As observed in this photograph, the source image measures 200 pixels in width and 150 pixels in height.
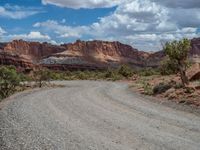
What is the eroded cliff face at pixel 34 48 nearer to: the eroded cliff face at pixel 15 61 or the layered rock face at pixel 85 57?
the layered rock face at pixel 85 57

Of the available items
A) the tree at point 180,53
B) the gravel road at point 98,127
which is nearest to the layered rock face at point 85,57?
the tree at point 180,53

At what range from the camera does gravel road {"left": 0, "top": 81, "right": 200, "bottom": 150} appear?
12.8 meters

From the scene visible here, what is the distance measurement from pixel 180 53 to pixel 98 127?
17480 mm

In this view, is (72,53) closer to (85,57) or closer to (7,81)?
(85,57)

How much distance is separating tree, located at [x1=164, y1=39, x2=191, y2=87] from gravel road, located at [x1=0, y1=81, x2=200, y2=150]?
9443 mm

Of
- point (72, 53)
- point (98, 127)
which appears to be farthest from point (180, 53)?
point (72, 53)

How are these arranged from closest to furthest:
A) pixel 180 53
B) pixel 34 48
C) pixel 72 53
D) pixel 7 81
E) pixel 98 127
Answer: pixel 98 127 → pixel 180 53 → pixel 7 81 → pixel 72 53 → pixel 34 48

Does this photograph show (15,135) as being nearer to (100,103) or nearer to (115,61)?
(100,103)

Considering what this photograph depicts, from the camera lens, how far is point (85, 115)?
19562mm

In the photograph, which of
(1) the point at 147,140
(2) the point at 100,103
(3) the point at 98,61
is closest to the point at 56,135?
(1) the point at 147,140

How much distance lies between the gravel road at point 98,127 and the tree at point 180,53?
31.0ft

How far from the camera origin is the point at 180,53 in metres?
32.0

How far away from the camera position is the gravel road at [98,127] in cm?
1276

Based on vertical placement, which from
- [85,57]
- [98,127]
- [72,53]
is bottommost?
[85,57]
